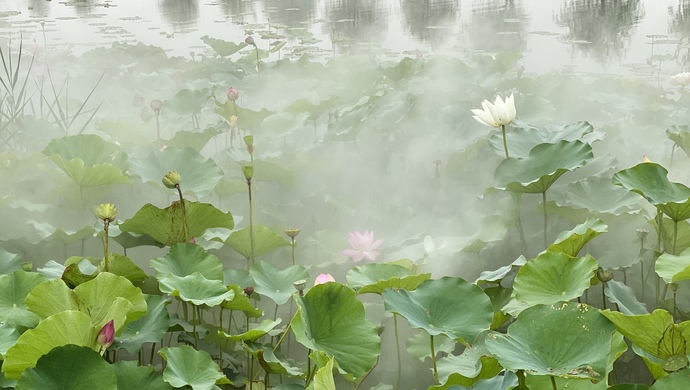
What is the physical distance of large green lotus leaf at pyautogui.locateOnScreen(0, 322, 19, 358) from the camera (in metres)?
1.00

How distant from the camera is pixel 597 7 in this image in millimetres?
5254

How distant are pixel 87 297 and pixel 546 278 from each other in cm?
64

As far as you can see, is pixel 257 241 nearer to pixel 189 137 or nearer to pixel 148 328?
pixel 148 328

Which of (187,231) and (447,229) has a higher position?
(187,231)

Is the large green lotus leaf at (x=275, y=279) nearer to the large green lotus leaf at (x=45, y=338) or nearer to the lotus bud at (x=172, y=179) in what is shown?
the lotus bud at (x=172, y=179)

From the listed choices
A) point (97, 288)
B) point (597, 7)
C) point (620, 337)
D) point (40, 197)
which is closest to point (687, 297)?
point (620, 337)

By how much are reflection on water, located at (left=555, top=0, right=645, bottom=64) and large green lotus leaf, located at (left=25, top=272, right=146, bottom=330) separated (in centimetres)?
312

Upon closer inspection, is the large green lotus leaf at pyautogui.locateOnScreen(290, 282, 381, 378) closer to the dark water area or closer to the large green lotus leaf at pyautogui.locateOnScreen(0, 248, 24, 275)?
the large green lotus leaf at pyautogui.locateOnScreen(0, 248, 24, 275)

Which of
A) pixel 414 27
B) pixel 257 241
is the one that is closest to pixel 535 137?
pixel 257 241

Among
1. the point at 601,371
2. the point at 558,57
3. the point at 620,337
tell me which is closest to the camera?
the point at 601,371

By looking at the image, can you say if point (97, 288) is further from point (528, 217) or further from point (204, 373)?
point (528, 217)

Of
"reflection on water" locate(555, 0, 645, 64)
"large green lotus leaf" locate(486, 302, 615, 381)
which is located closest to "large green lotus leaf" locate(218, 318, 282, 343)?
"large green lotus leaf" locate(486, 302, 615, 381)

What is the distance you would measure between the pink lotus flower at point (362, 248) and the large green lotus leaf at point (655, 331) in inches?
23.5

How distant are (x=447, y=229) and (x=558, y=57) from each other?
2314mm
